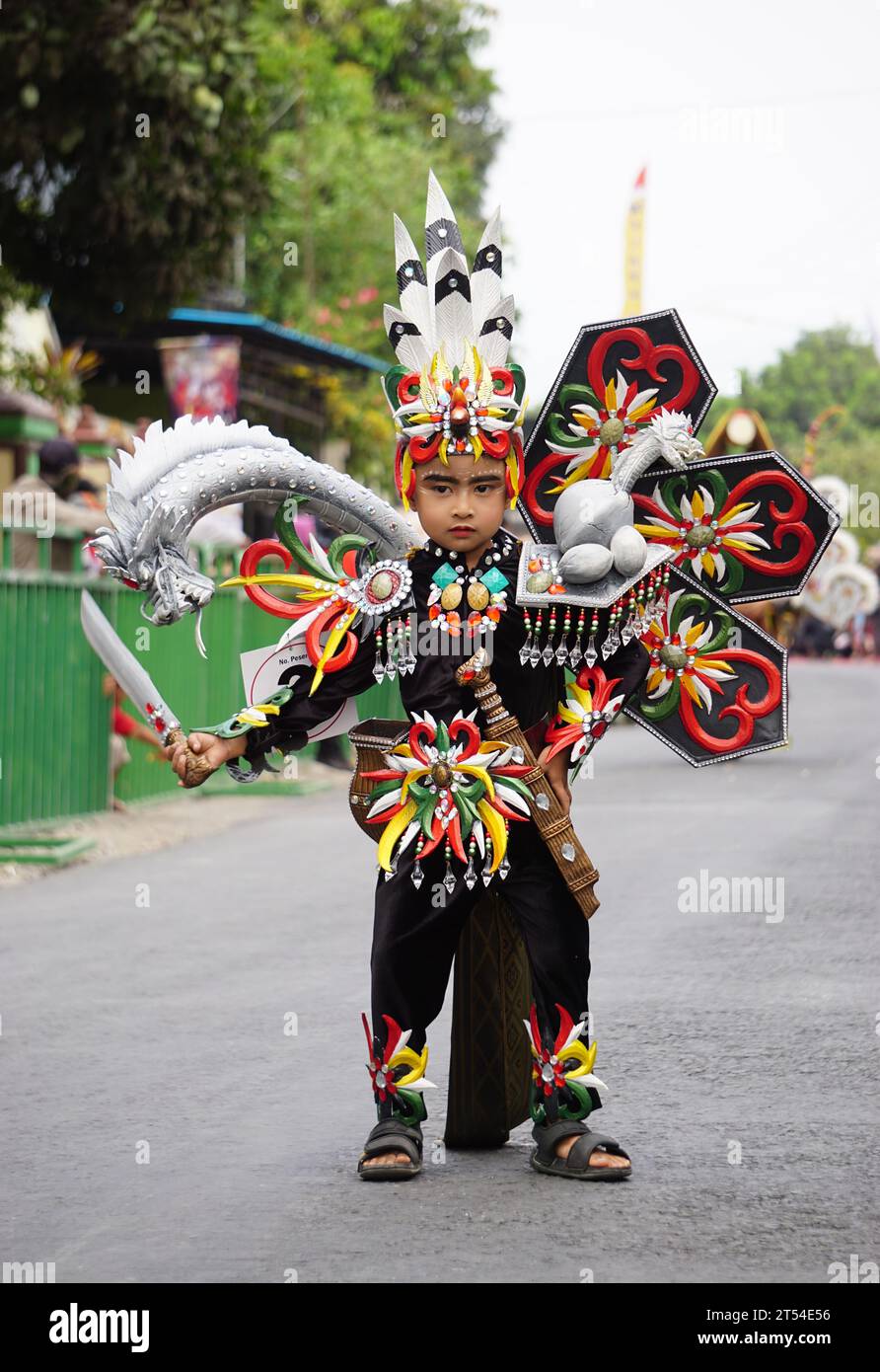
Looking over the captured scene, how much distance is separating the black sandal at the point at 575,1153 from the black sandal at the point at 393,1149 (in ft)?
1.00

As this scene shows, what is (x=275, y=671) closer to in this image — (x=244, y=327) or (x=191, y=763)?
(x=191, y=763)

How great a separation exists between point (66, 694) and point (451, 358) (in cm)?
759

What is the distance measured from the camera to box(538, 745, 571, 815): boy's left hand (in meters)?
5.16

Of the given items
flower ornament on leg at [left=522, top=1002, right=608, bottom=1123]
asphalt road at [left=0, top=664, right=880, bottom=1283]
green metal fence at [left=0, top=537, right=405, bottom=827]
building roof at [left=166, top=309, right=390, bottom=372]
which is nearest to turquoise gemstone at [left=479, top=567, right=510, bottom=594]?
flower ornament on leg at [left=522, top=1002, right=608, bottom=1123]

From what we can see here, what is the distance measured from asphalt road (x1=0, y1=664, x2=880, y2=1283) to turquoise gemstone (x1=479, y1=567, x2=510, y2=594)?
4.82ft

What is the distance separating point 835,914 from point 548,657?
4.49 meters

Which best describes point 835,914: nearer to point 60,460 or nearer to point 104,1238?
point 104,1238

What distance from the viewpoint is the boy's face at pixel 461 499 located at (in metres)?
5.16

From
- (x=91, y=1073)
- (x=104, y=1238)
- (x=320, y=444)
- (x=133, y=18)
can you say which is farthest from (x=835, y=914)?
(x=320, y=444)

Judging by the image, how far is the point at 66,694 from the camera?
1244 centimetres

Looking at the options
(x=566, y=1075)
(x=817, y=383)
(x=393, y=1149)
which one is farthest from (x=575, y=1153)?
(x=817, y=383)

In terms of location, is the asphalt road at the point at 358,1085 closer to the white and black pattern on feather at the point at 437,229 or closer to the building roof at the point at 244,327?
the white and black pattern on feather at the point at 437,229

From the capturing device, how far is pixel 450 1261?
4.36m

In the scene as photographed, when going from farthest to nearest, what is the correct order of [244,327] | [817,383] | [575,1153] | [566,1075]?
[817,383] < [244,327] < [566,1075] < [575,1153]
